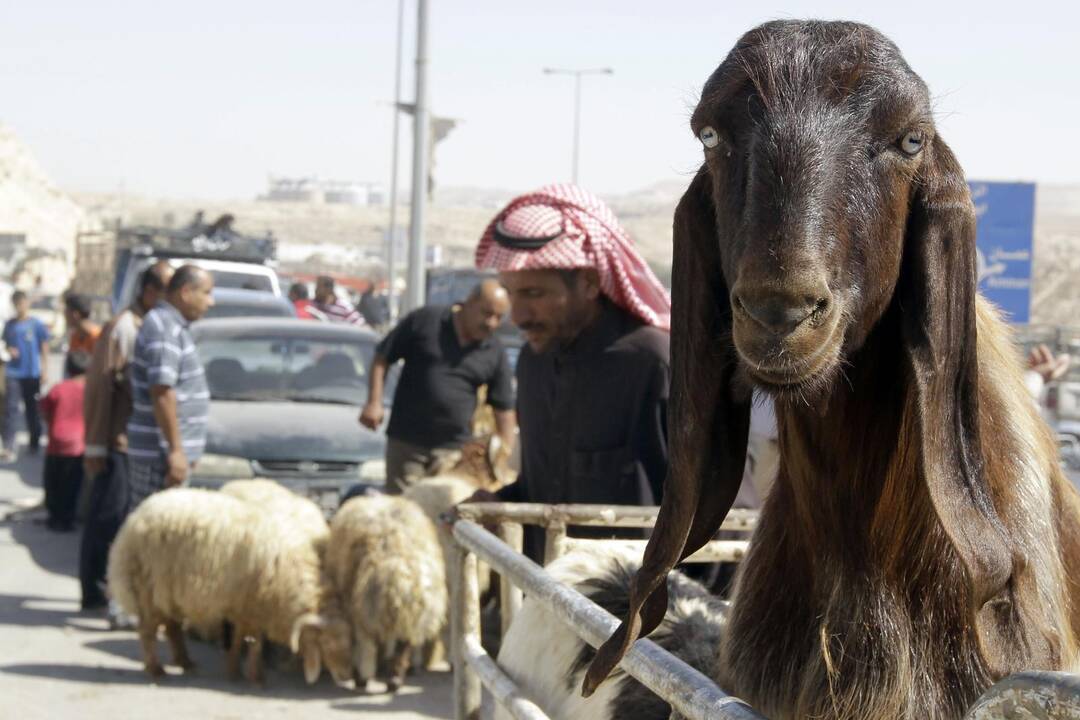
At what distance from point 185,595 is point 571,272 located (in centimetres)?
362

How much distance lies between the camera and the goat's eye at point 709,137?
1.97 meters

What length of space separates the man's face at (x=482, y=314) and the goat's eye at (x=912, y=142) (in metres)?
6.10

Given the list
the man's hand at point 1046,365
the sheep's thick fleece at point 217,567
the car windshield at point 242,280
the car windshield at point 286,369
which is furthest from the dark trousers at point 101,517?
the car windshield at point 242,280

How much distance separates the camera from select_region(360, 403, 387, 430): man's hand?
830cm

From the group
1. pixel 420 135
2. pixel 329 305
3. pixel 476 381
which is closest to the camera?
pixel 476 381

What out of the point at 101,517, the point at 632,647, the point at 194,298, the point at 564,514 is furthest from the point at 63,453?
the point at 632,647

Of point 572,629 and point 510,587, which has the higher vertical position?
point 572,629

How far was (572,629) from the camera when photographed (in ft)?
7.79

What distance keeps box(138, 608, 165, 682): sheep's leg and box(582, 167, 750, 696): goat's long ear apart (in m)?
5.33

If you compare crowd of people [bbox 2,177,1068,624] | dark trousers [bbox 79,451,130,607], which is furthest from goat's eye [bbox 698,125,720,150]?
dark trousers [bbox 79,451,130,607]

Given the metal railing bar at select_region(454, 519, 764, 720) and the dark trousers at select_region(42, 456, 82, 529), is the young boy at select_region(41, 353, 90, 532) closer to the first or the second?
the dark trousers at select_region(42, 456, 82, 529)

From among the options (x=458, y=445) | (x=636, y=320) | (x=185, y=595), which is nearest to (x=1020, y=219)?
(x=458, y=445)

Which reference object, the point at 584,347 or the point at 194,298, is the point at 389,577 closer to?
the point at 194,298

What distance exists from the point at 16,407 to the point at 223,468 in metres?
7.71
